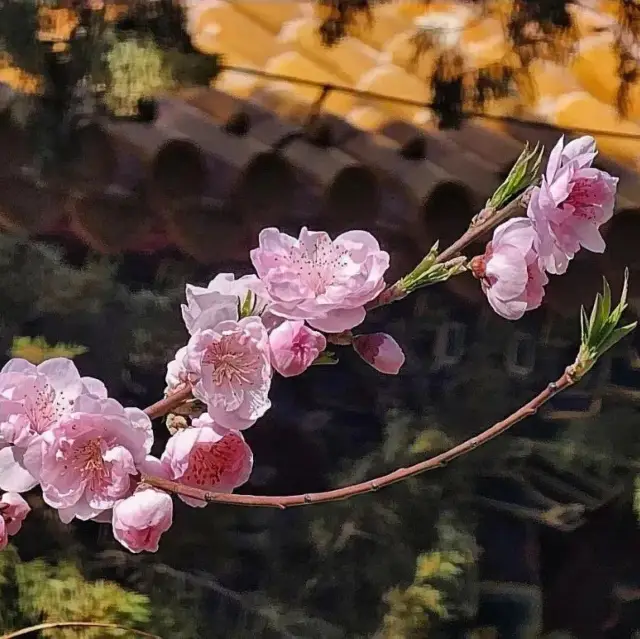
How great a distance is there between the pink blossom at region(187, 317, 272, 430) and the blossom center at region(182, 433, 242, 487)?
16 millimetres

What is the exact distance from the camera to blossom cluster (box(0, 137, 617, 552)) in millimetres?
479

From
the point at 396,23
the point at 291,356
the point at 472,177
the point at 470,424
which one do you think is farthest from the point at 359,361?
the point at 291,356

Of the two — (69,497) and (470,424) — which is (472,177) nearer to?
(470,424)

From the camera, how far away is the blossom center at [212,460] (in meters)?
0.50

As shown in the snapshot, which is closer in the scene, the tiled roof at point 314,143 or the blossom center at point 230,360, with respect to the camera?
the blossom center at point 230,360

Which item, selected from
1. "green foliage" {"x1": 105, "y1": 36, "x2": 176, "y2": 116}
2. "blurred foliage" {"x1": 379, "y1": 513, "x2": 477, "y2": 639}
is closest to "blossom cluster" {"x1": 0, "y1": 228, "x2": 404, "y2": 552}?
"green foliage" {"x1": 105, "y1": 36, "x2": 176, "y2": 116}

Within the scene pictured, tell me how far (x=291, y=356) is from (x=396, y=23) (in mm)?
895

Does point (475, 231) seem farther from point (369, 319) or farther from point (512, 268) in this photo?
point (369, 319)

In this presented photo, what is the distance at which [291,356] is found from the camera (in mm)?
485

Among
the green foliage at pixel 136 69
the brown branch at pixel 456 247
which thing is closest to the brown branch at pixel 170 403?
the brown branch at pixel 456 247

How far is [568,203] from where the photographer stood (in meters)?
0.50

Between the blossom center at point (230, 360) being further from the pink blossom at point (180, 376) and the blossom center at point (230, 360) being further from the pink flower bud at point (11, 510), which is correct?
the pink flower bud at point (11, 510)

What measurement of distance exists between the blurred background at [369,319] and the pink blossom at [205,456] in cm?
40

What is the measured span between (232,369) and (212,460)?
57 mm
